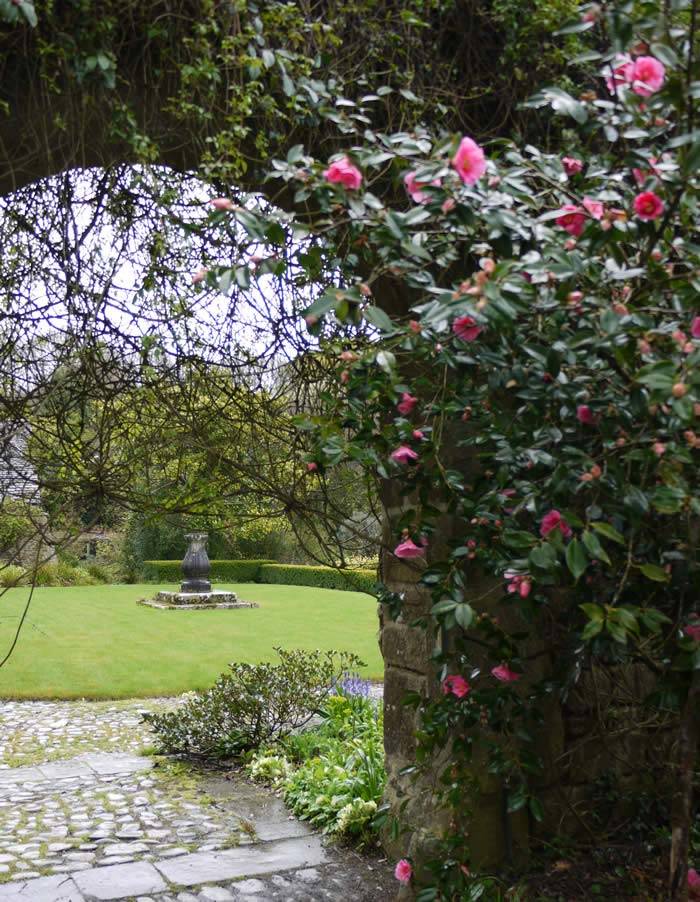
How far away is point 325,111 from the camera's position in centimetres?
181

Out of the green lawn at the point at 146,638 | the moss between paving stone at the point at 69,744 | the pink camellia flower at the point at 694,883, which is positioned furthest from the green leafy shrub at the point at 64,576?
the pink camellia flower at the point at 694,883

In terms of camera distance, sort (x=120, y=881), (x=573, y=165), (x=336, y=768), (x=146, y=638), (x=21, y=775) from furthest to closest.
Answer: (x=146, y=638)
(x=21, y=775)
(x=336, y=768)
(x=120, y=881)
(x=573, y=165)

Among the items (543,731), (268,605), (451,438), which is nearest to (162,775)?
(543,731)

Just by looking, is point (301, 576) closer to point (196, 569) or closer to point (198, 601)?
point (196, 569)

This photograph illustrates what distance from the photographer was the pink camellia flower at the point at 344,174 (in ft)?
5.05

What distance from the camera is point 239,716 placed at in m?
5.51

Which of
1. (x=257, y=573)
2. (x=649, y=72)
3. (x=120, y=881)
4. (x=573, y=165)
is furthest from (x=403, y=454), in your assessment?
(x=257, y=573)

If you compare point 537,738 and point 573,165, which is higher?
point 573,165

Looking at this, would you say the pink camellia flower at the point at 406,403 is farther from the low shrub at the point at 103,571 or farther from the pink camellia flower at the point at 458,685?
the low shrub at the point at 103,571

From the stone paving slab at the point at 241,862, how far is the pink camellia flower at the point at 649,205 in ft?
9.45

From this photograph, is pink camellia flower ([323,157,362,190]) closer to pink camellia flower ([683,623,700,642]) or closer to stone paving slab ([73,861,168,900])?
pink camellia flower ([683,623,700,642])

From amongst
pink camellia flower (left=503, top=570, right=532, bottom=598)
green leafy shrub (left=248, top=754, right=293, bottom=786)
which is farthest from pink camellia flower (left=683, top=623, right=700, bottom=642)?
green leafy shrub (left=248, top=754, right=293, bottom=786)

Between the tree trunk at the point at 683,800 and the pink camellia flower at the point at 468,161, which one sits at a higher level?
the pink camellia flower at the point at 468,161

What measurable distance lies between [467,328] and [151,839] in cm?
310
